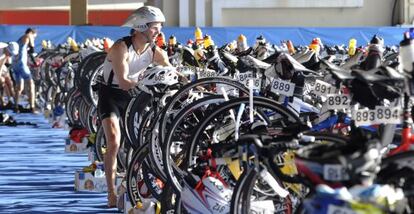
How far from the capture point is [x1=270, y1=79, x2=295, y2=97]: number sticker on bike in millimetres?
6666

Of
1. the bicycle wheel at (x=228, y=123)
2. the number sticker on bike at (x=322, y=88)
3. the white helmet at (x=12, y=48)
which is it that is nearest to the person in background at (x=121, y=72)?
the bicycle wheel at (x=228, y=123)

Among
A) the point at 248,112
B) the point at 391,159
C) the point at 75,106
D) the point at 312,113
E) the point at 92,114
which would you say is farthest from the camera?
the point at 75,106

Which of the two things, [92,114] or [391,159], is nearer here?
[391,159]

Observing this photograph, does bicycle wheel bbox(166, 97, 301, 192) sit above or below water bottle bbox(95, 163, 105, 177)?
above

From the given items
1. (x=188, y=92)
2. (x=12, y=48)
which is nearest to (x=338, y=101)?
(x=188, y=92)

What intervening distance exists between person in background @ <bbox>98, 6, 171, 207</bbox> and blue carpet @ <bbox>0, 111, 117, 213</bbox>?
0.68 meters

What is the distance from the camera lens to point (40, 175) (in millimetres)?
12094

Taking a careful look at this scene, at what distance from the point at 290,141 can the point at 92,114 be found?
7.75 meters

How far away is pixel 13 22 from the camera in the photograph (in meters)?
47.8

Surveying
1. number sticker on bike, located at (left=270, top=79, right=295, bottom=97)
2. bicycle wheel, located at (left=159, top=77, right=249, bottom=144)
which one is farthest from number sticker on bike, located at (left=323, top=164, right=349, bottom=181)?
bicycle wheel, located at (left=159, top=77, right=249, bottom=144)

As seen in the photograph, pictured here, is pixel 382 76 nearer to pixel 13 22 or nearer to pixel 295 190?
pixel 295 190

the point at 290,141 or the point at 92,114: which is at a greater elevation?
the point at 290,141

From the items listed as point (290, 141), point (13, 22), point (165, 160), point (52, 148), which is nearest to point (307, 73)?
point (165, 160)

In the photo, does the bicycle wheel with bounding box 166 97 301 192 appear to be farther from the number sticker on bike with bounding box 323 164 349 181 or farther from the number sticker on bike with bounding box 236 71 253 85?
the number sticker on bike with bounding box 323 164 349 181
